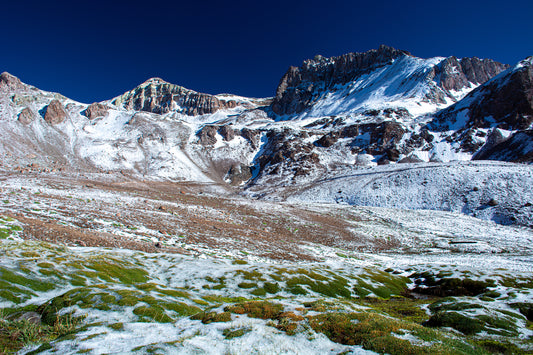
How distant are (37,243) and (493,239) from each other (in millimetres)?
66314

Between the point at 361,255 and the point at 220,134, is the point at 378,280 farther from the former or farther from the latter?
the point at 220,134

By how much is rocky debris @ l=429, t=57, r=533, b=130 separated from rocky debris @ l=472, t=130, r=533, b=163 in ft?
82.0

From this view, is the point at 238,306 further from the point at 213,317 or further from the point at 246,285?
the point at 246,285

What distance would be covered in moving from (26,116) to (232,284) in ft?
530

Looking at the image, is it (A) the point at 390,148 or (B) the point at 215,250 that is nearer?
(B) the point at 215,250

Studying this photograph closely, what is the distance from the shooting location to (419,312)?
1348 centimetres

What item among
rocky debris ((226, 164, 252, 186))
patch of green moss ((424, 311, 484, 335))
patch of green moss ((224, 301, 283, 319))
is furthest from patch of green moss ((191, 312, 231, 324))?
rocky debris ((226, 164, 252, 186))

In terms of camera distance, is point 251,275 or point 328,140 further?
point 328,140

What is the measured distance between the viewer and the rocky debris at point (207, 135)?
536ft

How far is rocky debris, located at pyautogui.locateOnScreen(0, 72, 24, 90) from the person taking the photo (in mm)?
145500

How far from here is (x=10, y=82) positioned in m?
149

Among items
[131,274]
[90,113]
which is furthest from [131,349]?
[90,113]

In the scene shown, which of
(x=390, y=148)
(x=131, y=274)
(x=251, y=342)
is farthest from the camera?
(x=390, y=148)

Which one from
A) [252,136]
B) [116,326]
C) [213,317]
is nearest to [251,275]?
[213,317]
